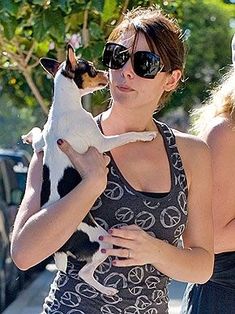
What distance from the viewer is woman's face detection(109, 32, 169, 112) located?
7.45 ft

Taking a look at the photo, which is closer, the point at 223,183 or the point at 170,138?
the point at 170,138

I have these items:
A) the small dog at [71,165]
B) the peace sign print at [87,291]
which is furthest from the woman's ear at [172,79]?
the peace sign print at [87,291]

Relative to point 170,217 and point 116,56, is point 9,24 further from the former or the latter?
point 170,217

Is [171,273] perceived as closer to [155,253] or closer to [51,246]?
[155,253]

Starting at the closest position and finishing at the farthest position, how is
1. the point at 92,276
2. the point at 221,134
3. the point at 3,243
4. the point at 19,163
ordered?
the point at 92,276 → the point at 221,134 → the point at 3,243 → the point at 19,163

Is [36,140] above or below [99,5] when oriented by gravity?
above

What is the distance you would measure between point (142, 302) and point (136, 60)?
0.61 meters

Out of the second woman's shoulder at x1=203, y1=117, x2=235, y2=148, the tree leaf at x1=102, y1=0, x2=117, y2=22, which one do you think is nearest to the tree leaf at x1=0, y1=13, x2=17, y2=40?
the tree leaf at x1=102, y1=0, x2=117, y2=22

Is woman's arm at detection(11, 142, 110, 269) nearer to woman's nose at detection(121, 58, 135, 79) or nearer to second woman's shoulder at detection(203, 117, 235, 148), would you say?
woman's nose at detection(121, 58, 135, 79)

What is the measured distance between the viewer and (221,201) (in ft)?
9.07

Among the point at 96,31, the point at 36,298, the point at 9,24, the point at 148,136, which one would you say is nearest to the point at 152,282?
the point at 148,136

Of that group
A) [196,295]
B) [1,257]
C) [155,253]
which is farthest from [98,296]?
[1,257]

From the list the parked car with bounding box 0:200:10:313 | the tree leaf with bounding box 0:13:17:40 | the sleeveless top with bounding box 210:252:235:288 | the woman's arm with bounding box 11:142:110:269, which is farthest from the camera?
the parked car with bounding box 0:200:10:313

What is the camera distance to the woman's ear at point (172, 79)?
2352 millimetres
